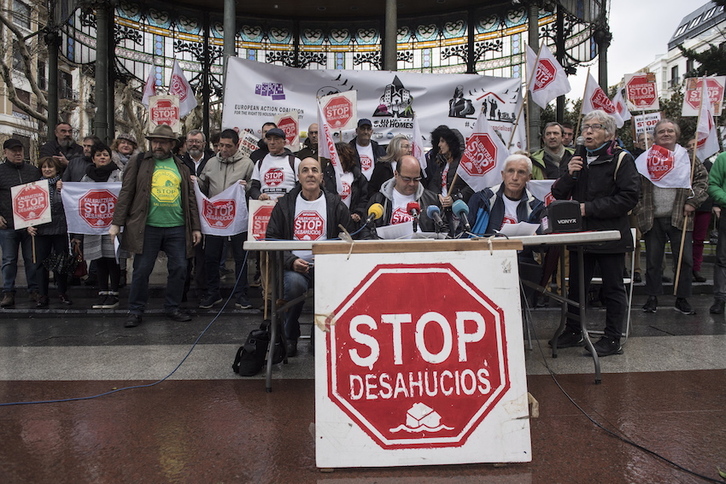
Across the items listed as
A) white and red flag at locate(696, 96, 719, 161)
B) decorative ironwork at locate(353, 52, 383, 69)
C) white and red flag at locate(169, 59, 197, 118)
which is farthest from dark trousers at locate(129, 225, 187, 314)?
decorative ironwork at locate(353, 52, 383, 69)

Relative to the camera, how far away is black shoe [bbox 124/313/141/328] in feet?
18.7

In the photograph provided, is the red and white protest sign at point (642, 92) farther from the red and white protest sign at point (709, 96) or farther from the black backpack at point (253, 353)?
the black backpack at point (253, 353)

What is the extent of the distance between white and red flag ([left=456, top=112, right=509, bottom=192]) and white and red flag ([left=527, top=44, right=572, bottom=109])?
6.56ft

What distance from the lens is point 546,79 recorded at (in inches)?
283

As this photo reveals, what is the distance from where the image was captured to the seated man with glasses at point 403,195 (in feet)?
15.0

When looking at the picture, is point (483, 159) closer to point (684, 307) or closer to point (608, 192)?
point (608, 192)

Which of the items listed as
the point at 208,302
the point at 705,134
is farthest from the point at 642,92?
the point at 208,302

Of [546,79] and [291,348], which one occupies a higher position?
[546,79]

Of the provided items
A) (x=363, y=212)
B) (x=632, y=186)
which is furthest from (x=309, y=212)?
(x=632, y=186)

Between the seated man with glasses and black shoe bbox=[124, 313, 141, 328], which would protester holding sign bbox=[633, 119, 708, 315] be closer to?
the seated man with glasses

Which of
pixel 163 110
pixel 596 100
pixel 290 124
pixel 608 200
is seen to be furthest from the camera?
pixel 163 110

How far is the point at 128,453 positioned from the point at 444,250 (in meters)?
1.87

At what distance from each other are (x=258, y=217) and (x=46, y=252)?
10.0 feet

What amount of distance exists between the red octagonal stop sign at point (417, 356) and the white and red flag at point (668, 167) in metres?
4.62
